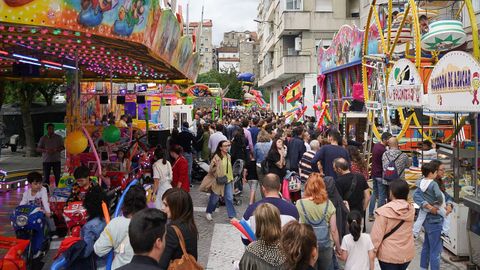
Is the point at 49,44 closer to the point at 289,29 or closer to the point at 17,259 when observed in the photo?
the point at 17,259

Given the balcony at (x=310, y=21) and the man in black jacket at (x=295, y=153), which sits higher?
the balcony at (x=310, y=21)

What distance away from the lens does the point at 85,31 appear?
570 centimetres

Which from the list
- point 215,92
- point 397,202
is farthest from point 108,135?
point 215,92

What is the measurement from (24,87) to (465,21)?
55.3 feet

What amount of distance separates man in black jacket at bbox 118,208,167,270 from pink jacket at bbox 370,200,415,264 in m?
2.52

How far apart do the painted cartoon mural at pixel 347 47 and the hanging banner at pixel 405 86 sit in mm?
5407

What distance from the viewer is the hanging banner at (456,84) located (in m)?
5.94

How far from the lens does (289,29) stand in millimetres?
34031

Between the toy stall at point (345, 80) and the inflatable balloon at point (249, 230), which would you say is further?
the toy stall at point (345, 80)

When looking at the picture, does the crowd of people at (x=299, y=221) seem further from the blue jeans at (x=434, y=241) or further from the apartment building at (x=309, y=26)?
the apartment building at (x=309, y=26)

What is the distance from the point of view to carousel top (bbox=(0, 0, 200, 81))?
16.8ft

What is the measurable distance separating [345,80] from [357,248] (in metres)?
16.6

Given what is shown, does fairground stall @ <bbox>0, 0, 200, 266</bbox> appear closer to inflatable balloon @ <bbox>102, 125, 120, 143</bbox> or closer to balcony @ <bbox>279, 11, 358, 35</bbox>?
inflatable balloon @ <bbox>102, 125, 120, 143</bbox>

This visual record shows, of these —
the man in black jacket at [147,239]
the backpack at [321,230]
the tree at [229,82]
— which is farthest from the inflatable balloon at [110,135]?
the tree at [229,82]
